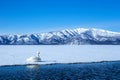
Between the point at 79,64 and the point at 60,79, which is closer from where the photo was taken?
the point at 60,79

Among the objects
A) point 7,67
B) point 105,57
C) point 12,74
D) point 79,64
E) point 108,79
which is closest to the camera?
point 108,79

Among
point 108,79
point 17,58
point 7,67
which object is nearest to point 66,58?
point 17,58

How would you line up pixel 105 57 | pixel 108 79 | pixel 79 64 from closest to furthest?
pixel 108 79 < pixel 79 64 < pixel 105 57

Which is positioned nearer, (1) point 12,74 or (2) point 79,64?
(1) point 12,74

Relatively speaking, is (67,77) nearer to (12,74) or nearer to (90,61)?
(12,74)

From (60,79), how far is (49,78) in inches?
49.8

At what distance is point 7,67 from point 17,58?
635 centimetres

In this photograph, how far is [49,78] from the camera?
30.5 m

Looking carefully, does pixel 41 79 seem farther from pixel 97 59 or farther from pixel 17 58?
pixel 97 59

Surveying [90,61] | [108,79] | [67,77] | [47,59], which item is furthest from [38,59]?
[108,79]

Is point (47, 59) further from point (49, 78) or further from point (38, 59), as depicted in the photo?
point (49, 78)

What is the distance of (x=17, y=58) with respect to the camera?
45875 mm

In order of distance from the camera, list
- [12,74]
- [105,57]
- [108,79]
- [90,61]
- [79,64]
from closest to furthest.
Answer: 1. [108,79]
2. [12,74]
3. [79,64]
4. [90,61]
5. [105,57]

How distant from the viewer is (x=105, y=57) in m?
52.4
